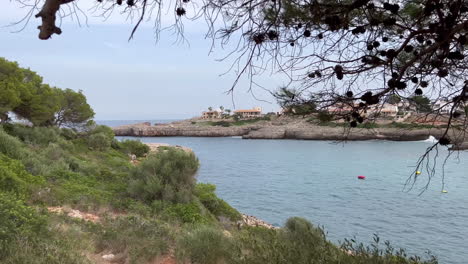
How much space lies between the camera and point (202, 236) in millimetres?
5035

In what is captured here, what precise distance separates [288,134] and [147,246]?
2703 inches

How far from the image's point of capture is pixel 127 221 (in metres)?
6.33

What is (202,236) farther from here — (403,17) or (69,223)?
(403,17)

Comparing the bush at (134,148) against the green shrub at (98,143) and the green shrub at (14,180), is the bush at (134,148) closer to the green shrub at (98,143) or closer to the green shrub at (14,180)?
the green shrub at (98,143)

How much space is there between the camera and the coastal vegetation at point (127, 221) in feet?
12.4

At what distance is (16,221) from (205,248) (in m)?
2.15

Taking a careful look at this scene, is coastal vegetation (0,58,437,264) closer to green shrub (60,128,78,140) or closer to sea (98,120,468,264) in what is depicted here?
sea (98,120,468,264)

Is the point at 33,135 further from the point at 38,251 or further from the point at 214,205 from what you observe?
the point at 38,251

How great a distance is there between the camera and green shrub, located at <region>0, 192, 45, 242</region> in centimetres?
391

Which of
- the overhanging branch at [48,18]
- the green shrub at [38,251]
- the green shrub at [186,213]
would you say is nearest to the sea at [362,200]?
the green shrub at [186,213]

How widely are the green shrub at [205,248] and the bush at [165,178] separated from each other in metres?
5.14

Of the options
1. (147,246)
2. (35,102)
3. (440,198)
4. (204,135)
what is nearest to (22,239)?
(147,246)

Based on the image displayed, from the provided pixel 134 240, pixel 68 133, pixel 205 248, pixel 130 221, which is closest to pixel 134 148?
pixel 68 133

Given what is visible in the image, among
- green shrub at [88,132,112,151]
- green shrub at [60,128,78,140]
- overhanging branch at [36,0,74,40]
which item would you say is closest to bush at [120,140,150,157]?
green shrub at [88,132,112,151]
